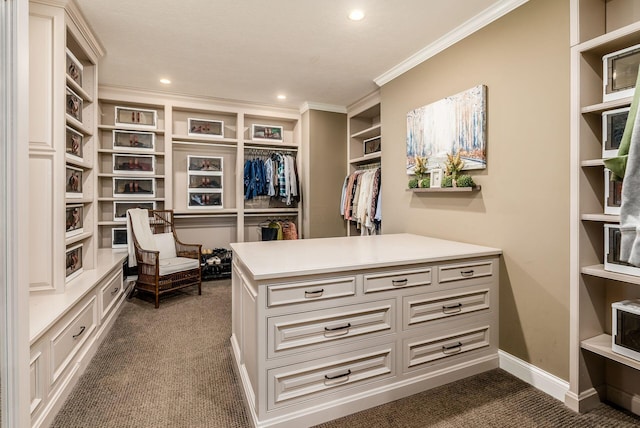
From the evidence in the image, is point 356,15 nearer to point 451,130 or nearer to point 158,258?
point 451,130

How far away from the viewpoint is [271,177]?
485cm

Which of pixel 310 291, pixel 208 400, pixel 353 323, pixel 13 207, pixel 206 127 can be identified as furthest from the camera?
pixel 206 127

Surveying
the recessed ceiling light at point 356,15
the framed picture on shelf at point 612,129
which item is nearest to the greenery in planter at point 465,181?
the framed picture on shelf at point 612,129

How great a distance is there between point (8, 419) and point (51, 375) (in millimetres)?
1008

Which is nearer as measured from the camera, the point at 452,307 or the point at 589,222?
the point at 589,222

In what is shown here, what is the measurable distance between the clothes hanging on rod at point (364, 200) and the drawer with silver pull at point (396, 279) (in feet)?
6.21

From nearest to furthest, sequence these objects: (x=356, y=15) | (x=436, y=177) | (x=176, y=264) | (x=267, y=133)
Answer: (x=356, y=15), (x=436, y=177), (x=176, y=264), (x=267, y=133)

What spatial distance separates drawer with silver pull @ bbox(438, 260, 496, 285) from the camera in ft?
6.84

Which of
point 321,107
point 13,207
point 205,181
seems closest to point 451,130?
point 321,107

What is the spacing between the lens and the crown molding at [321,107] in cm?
476

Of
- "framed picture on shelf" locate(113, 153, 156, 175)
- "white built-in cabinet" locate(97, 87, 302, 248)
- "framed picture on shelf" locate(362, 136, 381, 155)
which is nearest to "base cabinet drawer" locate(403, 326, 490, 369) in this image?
"framed picture on shelf" locate(362, 136, 381, 155)

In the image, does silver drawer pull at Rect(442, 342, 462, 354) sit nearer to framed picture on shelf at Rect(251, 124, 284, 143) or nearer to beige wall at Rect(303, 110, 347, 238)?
beige wall at Rect(303, 110, 347, 238)

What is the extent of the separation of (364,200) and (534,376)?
8.45 ft

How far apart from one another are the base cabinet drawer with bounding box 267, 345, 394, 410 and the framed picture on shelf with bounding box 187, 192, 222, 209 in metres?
3.50
